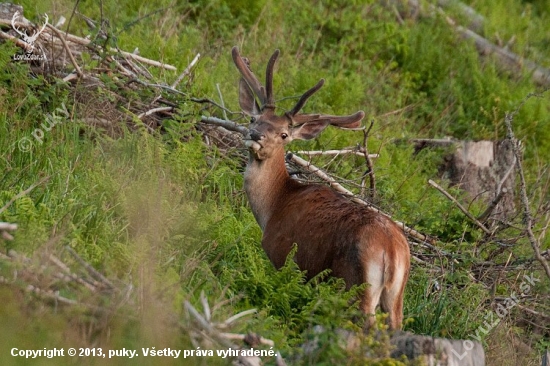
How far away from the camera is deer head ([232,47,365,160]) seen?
25.3 ft

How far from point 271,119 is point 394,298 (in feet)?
6.26

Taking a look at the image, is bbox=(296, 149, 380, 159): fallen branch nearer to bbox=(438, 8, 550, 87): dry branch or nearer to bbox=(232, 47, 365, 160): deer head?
bbox=(232, 47, 365, 160): deer head

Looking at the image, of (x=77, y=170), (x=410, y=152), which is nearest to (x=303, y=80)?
(x=410, y=152)

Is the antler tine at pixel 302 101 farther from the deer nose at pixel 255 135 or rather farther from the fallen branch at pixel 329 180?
the fallen branch at pixel 329 180

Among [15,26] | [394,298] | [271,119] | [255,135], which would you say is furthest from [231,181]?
[394,298]

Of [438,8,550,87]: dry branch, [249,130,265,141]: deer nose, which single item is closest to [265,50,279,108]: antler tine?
[249,130,265,141]: deer nose

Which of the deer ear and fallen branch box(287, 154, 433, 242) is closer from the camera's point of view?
the deer ear

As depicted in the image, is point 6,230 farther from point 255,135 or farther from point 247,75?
point 247,75

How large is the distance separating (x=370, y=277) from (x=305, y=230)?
845mm

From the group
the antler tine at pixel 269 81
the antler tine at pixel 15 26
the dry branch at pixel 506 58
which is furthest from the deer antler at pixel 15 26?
the dry branch at pixel 506 58

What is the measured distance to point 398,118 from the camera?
12.0 metres

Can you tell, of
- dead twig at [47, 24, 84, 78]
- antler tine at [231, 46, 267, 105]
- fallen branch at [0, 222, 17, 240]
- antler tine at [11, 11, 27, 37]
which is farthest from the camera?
antler tine at [11, 11, 27, 37]

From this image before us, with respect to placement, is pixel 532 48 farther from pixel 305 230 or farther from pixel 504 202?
pixel 305 230

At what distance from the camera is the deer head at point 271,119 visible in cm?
771
